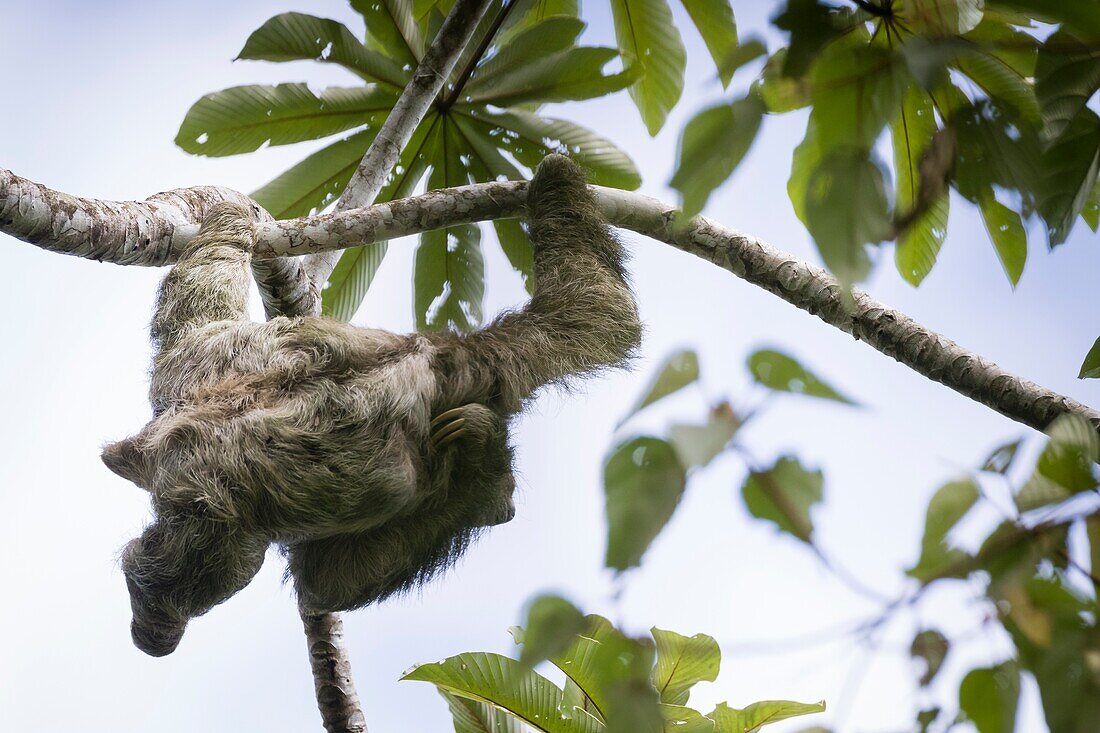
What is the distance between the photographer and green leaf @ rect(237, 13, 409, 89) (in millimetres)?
5363

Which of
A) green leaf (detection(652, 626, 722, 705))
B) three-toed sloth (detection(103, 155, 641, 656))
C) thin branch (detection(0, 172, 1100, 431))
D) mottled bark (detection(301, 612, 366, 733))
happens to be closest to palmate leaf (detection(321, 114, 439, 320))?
thin branch (detection(0, 172, 1100, 431))

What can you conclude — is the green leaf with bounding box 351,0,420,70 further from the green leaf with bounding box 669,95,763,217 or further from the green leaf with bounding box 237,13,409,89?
the green leaf with bounding box 669,95,763,217

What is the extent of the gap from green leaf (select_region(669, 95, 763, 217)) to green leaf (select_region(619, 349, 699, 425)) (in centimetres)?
20

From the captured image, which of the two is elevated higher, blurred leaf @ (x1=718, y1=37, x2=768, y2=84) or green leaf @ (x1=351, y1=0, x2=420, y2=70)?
green leaf @ (x1=351, y1=0, x2=420, y2=70)

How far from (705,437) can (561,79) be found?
502 cm

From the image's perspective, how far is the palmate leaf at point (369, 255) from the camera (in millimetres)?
5828

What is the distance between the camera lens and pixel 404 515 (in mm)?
3600

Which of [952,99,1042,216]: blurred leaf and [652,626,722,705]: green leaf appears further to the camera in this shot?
[652,626,722,705]: green leaf

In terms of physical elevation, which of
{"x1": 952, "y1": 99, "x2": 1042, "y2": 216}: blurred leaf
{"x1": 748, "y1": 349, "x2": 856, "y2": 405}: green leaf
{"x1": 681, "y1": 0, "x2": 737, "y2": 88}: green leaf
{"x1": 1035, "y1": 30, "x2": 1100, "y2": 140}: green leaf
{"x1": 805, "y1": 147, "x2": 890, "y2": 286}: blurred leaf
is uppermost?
{"x1": 681, "y1": 0, "x2": 737, "y2": 88}: green leaf

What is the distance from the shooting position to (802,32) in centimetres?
91

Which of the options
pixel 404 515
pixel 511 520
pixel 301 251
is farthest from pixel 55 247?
pixel 511 520

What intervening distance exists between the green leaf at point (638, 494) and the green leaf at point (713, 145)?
257 millimetres

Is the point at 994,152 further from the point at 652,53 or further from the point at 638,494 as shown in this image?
the point at 652,53

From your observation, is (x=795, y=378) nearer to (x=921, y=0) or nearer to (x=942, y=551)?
(x=942, y=551)
